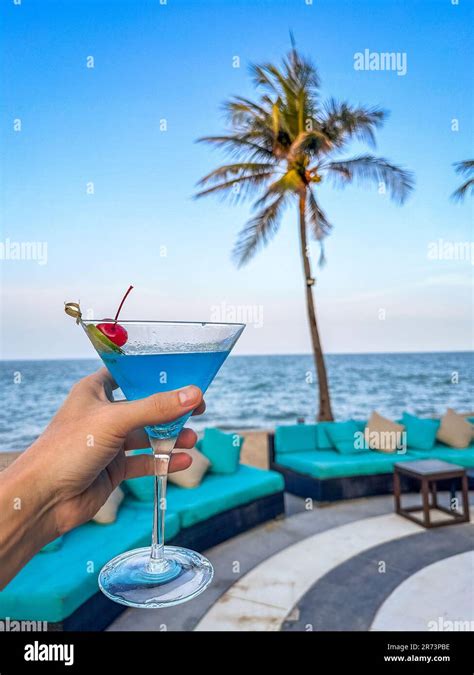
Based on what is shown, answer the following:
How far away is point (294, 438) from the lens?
19.4 feet

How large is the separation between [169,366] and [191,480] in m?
3.89

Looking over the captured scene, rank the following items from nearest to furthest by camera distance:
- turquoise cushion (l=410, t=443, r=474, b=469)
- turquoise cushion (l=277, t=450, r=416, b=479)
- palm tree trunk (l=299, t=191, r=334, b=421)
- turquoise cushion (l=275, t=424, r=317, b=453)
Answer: turquoise cushion (l=277, t=450, r=416, b=479) → turquoise cushion (l=410, t=443, r=474, b=469) → turquoise cushion (l=275, t=424, r=317, b=453) → palm tree trunk (l=299, t=191, r=334, b=421)

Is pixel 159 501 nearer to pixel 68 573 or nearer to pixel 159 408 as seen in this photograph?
pixel 159 408

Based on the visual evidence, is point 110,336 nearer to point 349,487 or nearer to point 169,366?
point 169,366

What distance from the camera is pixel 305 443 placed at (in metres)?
5.95

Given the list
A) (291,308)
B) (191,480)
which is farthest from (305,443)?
(291,308)

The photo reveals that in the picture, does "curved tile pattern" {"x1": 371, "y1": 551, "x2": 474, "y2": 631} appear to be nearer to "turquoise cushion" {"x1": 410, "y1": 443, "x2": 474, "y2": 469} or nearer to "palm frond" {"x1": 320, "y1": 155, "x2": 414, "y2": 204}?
"turquoise cushion" {"x1": 410, "y1": 443, "x2": 474, "y2": 469}

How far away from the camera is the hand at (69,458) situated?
2.21 feet

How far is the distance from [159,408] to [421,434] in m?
6.02

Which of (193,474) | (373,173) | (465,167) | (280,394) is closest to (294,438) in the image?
(193,474)

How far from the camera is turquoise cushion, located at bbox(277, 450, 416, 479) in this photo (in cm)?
531

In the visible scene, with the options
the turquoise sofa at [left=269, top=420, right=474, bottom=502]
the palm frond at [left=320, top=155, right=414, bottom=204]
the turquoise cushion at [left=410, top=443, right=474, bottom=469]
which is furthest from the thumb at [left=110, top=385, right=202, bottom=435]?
the palm frond at [left=320, top=155, right=414, bottom=204]

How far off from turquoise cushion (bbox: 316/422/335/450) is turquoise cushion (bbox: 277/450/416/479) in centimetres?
12

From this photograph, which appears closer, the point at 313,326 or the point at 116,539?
the point at 116,539
